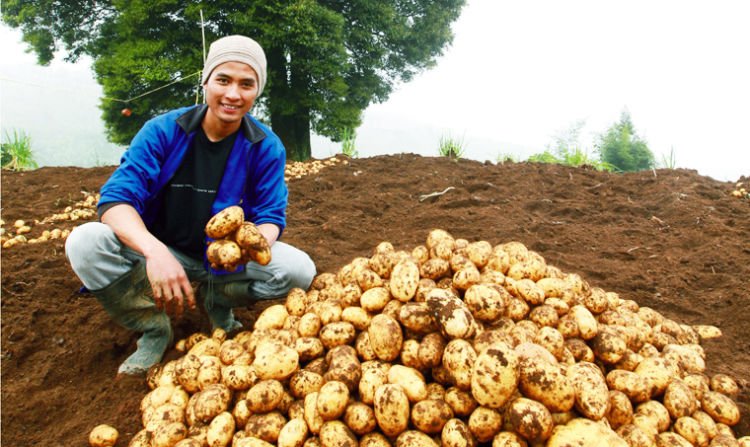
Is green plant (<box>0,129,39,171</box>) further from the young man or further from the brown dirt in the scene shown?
the young man

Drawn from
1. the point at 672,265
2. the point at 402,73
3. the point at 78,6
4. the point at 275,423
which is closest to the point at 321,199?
the point at 672,265

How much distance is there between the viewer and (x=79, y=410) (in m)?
2.30

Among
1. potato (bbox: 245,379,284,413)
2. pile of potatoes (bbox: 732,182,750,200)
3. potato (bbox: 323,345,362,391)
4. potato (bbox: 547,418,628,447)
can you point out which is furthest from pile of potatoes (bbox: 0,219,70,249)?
pile of potatoes (bbox: 732,182,750,200)

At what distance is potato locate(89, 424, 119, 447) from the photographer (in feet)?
6.54

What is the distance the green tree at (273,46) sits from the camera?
8336 mm

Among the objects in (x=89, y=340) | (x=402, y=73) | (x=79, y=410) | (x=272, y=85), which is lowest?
(x=79, y=410)

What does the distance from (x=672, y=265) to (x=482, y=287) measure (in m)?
2.80

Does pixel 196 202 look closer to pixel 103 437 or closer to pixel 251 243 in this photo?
pixel 251 243

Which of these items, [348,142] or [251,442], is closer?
[251,442]

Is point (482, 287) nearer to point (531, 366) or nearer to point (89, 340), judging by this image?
point (531, 366)

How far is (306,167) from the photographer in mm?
7578

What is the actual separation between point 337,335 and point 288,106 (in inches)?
307

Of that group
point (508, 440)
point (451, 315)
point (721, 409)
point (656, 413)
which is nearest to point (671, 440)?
point (656, 413)

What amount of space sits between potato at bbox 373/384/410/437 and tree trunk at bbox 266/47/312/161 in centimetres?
812
